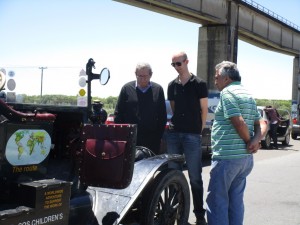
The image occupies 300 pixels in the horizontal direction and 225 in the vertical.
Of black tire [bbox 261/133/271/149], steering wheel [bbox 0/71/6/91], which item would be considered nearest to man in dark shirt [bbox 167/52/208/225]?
steering wheel [bbox 0/71/6/91]

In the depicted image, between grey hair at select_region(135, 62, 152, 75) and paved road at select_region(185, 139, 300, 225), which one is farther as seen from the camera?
paved road at select_region(185, 139, 300, 225)

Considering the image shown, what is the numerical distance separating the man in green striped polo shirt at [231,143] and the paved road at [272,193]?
1.46 metres

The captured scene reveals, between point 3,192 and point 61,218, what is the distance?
43 cm

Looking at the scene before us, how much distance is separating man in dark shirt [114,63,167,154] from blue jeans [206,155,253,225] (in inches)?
46.5

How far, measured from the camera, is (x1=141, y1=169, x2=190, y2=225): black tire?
378 centimetres

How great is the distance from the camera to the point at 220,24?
29250 mm

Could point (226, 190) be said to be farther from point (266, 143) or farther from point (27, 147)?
point (266, 143)

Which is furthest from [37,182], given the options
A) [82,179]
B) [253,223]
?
[253,223]

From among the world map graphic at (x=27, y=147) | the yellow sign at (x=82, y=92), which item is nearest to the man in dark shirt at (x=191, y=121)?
the yellow sign at (x=82, y=92)

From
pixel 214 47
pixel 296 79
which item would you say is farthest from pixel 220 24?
pixel 296 79

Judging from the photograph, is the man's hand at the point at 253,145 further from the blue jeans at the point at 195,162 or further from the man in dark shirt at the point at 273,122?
the man in dark shirt at the point at 273,122

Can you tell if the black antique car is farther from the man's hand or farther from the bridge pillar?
the bridge pillar

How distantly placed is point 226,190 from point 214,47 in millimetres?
26829

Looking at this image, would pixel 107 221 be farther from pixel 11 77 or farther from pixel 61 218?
pixel 11 77
